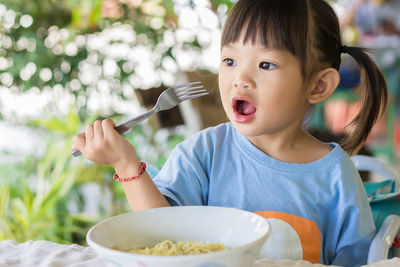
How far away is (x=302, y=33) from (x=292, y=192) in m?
0.32

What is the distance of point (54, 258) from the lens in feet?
2.44

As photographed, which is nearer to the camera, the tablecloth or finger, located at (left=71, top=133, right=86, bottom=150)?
the tablecloth

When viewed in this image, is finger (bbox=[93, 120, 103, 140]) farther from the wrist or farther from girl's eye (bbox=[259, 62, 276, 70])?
girl's eye (bbox=[259, 62, 276, 70])

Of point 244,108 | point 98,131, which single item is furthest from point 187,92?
point 98,131

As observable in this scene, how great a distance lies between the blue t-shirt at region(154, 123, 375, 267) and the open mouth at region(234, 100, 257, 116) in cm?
13

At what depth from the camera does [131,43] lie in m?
2.72

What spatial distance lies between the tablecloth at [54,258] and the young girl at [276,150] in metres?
0.15

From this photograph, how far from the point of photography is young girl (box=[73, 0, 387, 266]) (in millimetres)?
886

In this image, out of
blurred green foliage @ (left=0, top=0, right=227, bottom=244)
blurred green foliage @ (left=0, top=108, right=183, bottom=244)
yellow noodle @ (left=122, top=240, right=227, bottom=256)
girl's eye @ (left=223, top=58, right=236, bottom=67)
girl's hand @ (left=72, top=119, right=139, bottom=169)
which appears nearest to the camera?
yellow noodle @ (left=122, top=240, right=227, bottom=256)

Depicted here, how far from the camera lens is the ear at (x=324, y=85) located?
102 centimetres

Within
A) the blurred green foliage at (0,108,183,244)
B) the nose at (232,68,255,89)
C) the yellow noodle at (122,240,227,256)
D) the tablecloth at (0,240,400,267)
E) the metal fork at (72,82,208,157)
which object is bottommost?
the blurred green foliage at (0,108,183,244)

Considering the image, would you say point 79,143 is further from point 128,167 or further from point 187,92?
point 187,92

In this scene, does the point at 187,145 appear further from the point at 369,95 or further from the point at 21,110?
the point at 21,110

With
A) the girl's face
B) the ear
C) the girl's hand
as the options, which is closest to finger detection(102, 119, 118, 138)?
the girl's hand
